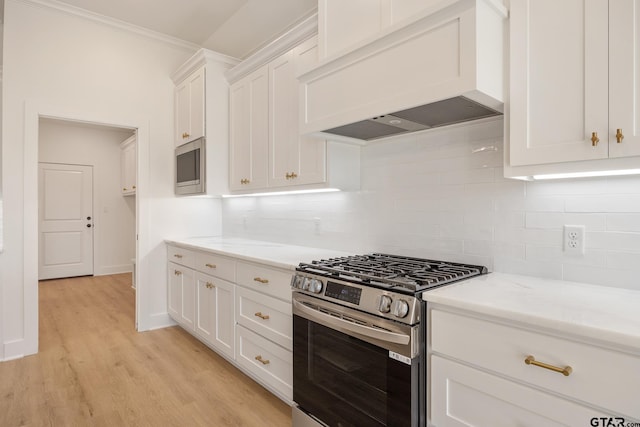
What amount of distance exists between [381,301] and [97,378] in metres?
2.41

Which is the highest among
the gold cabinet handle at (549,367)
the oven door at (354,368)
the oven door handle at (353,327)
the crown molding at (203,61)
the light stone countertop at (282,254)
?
the crown molding at (203,61)

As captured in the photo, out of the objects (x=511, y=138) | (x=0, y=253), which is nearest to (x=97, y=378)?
(x=0, y=253)

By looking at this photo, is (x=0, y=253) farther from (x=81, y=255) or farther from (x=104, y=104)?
(x=81, y=255)

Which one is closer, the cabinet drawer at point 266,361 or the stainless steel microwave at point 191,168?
the cabinet drawer at point 266,361

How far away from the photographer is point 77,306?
461cm

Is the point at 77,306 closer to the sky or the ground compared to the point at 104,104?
closer to the ground

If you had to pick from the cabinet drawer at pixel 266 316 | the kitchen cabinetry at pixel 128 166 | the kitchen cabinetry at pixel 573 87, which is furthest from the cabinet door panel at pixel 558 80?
the kitchen cabinetry at pixel 128 166

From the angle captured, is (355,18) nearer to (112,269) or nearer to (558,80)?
(558,80)

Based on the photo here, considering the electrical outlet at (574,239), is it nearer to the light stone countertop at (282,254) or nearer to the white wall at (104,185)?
the light stone countertop at (282,254)

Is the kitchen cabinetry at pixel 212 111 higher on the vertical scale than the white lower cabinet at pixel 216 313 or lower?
higher

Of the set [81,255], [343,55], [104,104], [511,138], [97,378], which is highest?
[104,104]

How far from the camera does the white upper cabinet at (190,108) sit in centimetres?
343

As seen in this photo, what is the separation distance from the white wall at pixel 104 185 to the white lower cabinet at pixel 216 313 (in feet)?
15.7

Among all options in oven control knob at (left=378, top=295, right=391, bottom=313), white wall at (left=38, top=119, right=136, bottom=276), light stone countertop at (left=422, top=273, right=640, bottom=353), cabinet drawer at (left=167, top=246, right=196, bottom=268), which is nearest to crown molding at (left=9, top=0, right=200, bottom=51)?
cabinet drawer at (left=167, top=246, right=196, bottom=268)
